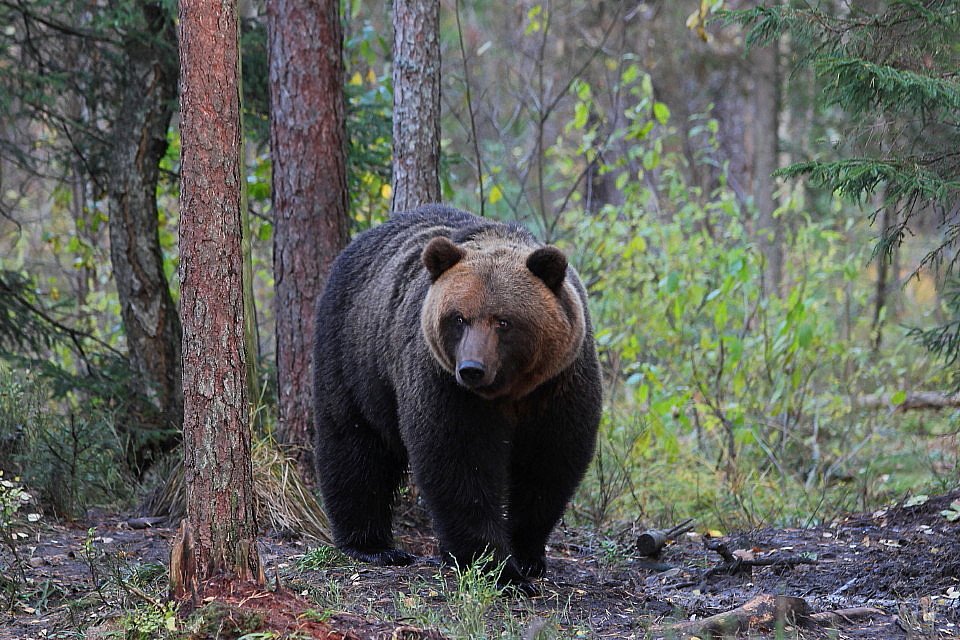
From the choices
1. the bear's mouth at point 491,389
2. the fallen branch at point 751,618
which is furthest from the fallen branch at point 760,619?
the bear's mouth at point 491,389

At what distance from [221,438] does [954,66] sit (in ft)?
14.2

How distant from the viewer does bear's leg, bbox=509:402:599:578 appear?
5562 mm

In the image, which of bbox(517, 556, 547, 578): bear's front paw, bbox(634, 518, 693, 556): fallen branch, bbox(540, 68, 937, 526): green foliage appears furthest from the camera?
bbox(540, 68, 937, 526): green foliage

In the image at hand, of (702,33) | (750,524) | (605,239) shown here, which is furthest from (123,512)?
(702,33)

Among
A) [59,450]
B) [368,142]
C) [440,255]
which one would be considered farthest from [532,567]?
[368,142]

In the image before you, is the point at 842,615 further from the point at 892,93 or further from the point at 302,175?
the point at 302,175

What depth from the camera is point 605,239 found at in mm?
10320

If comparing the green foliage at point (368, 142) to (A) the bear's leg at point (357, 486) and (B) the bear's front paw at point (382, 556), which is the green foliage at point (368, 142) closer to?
(A) the bear's leg at point (357, 486)

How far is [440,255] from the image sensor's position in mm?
5355

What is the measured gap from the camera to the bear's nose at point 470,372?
4.89 meters

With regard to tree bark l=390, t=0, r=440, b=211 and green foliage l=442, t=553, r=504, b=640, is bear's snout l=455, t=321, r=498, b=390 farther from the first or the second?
tree bark l=390, t=0, r=440, b=211

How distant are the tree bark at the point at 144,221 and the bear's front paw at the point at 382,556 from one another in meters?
2.91

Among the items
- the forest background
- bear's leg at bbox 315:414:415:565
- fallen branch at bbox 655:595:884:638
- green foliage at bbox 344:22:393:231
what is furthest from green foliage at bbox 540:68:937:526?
fallen branch at bbox 655:595:884:638

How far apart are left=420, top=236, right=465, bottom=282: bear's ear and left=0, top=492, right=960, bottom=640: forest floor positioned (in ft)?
5.30
